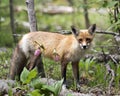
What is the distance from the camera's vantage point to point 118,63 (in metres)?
9.59

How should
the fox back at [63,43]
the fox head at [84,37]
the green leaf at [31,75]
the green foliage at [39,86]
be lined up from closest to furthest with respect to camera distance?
the green foliage at [39,86]
the green leaf at [31,75]
the fox head at [84,37]
the fox back at [63,43]

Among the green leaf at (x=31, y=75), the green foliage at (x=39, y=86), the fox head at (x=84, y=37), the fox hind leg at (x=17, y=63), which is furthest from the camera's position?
the fox hind leg at (x=17, y=63)

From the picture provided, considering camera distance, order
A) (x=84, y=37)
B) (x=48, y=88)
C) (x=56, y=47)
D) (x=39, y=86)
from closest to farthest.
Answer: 1. (x=48, y=88)
2. (x=39, y=86)
3. (x=84, y=37)
4. (x=56, y=47)

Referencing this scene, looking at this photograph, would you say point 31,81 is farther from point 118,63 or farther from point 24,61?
point 118,63

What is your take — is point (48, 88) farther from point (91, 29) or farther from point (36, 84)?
point (91, 29)

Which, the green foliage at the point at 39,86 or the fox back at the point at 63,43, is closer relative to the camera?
the green foliage at the point at 39,86

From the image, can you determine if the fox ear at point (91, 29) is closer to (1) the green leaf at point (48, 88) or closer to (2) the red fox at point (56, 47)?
(2) the red fox at point (56, 47)

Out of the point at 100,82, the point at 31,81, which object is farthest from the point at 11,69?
the point at 100,82

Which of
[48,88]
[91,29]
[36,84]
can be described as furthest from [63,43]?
[48,88]

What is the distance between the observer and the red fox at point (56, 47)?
8.10 meters

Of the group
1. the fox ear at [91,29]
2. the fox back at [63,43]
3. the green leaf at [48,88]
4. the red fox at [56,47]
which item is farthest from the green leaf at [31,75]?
the fox ear at [91,29]

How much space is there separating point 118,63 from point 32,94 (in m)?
3.73

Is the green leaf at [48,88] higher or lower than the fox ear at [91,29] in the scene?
lower

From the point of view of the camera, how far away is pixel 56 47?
8.41 meters
